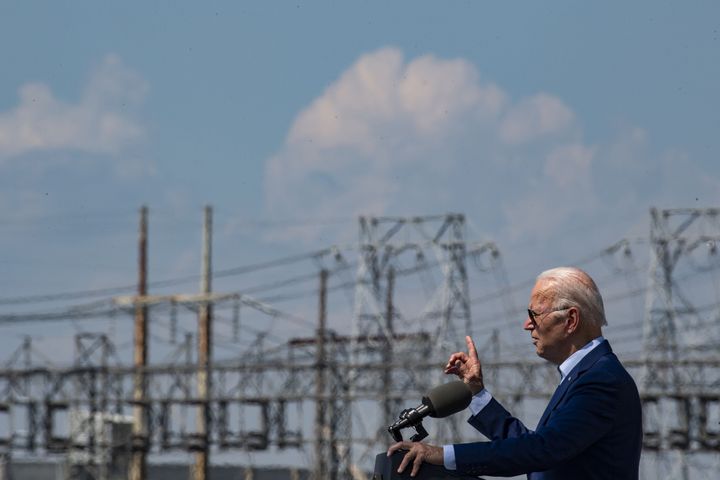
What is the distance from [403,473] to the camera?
5047 millimetres

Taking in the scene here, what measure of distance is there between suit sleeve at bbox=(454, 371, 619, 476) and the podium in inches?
1.6

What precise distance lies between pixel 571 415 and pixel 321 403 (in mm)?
48248

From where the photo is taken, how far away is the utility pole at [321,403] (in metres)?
51.7

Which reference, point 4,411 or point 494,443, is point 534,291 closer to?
point 494,443

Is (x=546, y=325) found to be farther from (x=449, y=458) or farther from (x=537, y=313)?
(x=449, y=458)

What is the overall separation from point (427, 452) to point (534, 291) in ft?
2.13

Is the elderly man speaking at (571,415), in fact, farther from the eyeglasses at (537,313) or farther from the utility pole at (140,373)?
the utility pole at (140,373)

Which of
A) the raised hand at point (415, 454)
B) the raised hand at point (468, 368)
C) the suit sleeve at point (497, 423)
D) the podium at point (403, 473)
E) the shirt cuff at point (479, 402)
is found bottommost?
the podium at point (403, 473)

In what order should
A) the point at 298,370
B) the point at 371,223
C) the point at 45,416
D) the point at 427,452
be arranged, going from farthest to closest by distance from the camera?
the point at 371,223, the point at 45,416, the point at 298,370, the point at 427,452

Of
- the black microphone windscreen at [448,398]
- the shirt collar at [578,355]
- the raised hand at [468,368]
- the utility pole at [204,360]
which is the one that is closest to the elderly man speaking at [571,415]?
the shirt collar at [578,355]

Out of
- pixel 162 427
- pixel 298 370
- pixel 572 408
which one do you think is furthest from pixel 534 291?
pixel 162 427

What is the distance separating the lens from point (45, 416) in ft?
187

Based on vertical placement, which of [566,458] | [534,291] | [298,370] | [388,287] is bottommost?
[566,458]

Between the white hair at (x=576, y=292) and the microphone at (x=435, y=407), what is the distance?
1.28 feet
